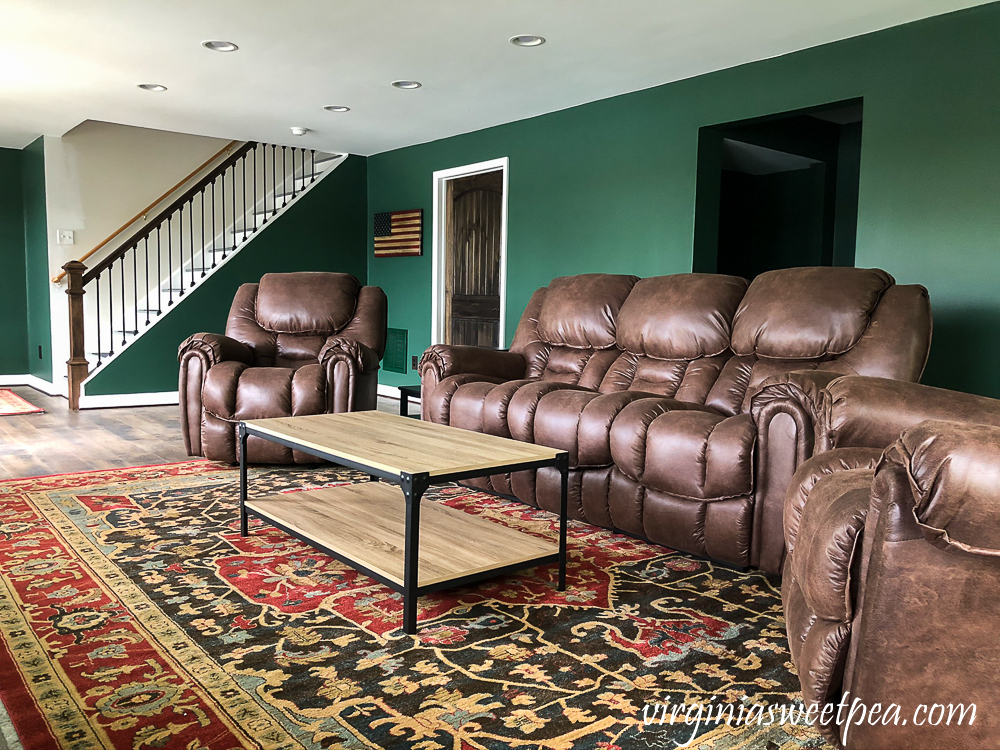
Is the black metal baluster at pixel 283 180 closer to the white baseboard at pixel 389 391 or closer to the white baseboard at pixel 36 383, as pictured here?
the white baseboard at pixel 389 391

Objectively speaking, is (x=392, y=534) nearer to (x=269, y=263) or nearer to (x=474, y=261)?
(x=474, y=261)

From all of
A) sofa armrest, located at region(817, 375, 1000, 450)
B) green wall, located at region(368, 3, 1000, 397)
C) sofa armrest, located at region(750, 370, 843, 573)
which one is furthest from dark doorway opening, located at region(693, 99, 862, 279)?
sofa armrest, located at region(817, 375, 1000, 450)

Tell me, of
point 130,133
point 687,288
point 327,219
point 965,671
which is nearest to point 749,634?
point 965,671

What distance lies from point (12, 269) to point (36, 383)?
1273 mm

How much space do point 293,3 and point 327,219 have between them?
4.41 meters

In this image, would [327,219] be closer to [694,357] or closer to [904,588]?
[694,357]

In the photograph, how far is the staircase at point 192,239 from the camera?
7.30 meters

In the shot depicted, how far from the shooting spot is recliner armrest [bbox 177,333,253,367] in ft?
14.5

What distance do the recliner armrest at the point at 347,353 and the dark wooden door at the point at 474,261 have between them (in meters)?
2.71

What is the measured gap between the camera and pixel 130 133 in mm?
7633

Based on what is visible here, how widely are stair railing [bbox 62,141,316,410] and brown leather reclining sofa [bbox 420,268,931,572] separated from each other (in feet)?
14.3

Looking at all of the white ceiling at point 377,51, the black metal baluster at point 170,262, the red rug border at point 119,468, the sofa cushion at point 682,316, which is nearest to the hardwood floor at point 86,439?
the red rug border at point 119,468

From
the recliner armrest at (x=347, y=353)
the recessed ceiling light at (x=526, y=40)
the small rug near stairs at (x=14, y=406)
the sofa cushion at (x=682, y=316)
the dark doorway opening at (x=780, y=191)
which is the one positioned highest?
the recessed ceiling light at (x=526, y=40)

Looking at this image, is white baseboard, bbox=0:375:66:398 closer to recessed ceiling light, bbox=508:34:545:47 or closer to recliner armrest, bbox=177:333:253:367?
recliner armrest, bbox=177:333:253:367
